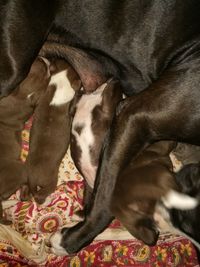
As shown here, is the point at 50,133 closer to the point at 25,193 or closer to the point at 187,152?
the point at 25,193

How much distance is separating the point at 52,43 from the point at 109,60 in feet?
1.08

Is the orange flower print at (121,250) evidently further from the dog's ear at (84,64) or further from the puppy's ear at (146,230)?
the dog's ear at (84,64)

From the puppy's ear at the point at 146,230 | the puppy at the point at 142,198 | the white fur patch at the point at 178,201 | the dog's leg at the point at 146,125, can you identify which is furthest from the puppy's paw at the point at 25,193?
the white fur patch at the point at 178,201

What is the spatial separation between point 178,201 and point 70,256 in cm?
78

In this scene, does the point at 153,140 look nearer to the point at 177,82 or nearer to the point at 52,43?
the point at 177,82

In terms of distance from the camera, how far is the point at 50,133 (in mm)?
2562

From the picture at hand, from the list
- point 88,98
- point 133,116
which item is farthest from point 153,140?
point 88,98

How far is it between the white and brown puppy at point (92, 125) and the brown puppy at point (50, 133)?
8 cm

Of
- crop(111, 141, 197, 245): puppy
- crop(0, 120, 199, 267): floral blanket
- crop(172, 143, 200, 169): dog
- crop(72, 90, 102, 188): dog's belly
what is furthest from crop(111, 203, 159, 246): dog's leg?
crop(172, 143, 200, 169): dog

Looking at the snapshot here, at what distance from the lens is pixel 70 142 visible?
102 inches

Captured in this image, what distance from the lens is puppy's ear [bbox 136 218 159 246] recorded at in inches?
91.6

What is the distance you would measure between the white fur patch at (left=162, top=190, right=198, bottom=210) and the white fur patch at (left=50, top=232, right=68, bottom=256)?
2.00 ft

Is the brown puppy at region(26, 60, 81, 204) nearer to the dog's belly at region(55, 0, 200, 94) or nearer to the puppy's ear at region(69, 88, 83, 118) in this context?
the puppy's ear at region(69, 88, 83, 118)

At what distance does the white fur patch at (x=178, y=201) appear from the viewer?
227cm
